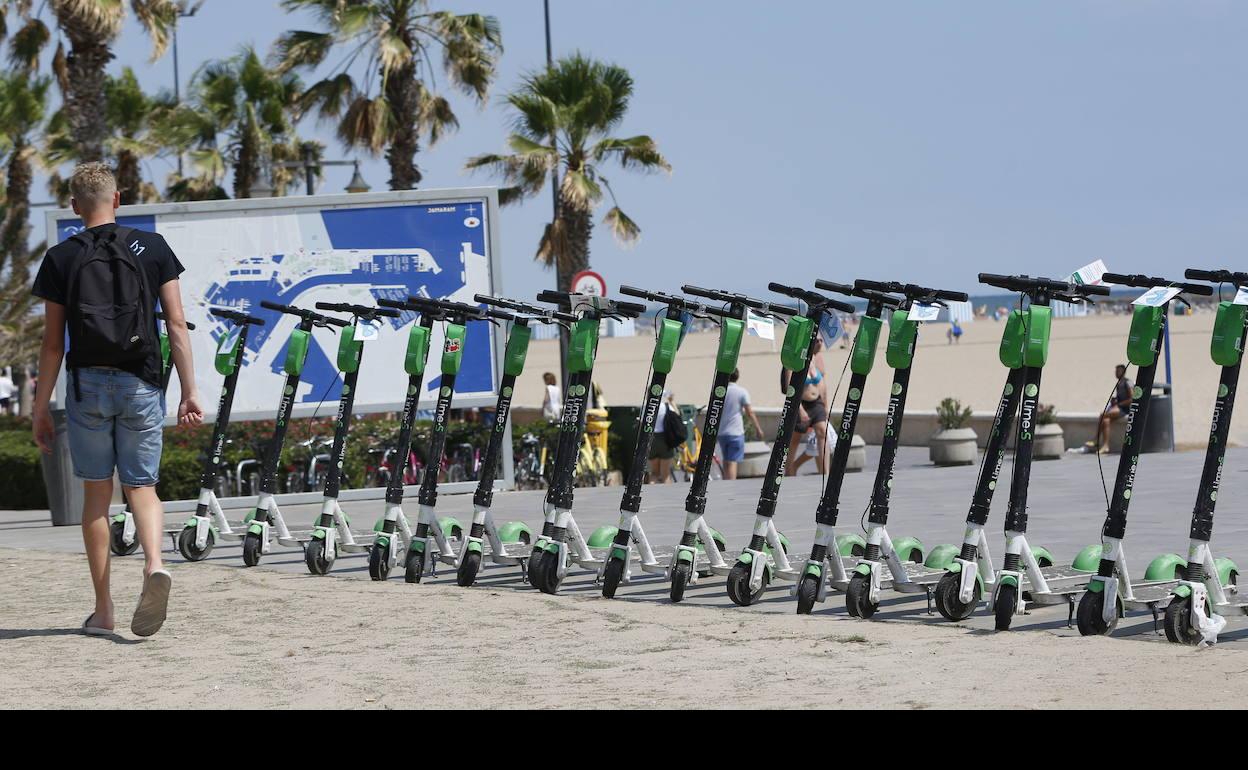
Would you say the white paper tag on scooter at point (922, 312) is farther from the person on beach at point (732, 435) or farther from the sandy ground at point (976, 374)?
the sandy ground at point (976, 374)

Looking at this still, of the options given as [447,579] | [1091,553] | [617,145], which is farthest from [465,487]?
[617,145]

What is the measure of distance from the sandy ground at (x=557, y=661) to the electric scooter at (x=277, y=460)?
2042 millimetres

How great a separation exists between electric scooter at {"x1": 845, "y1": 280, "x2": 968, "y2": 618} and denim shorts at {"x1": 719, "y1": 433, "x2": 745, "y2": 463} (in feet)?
30.5

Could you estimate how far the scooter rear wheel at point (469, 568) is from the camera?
30.4ft

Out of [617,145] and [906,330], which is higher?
[617,145]

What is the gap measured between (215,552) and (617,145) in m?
17.1

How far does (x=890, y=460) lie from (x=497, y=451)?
2.61m

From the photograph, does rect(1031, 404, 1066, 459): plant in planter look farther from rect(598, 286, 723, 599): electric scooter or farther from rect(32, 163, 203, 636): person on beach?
rect(32, 163, 203, 636): person on beach

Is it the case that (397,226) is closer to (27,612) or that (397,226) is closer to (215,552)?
(215,552)

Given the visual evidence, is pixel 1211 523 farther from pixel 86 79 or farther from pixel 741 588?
pixel 86 79

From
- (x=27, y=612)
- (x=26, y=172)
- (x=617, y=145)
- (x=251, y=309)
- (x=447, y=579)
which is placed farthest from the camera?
(x=26, y=172)

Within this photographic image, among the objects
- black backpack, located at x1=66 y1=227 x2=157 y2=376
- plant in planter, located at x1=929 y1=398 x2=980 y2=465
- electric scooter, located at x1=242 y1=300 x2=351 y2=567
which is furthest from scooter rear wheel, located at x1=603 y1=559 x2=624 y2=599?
plant in planter, located at x1=929 y1=398 x2=980 y2=465

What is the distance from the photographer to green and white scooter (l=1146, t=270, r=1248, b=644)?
22.2 feet

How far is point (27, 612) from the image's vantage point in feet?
27.8
